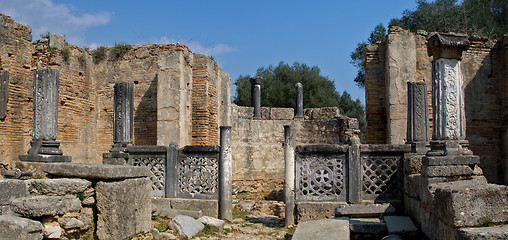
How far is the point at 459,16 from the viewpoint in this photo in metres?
18.3

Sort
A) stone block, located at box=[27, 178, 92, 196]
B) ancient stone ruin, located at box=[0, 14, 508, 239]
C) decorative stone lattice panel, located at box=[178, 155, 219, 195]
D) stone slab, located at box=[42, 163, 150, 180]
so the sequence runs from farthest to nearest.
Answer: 1. decorative stone lattice panel, located at box=[178, 155, 219, 195]
2. stone slab, located at box=[42, 163, 150, 180]
3. ancient stone ruin, located at box=[0, 14, 508, 239]
4. stone block, located at box=[27, 178, 92, 196]

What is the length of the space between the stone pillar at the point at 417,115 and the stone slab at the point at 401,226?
198 cm

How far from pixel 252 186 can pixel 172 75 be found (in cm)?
550

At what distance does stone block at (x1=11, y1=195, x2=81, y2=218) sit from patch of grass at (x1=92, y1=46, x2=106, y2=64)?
30.9 feet

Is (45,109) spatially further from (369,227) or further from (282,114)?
(282,114)

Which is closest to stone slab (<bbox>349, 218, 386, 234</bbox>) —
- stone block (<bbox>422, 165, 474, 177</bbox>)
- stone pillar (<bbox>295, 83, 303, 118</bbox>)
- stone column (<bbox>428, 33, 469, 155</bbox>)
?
stone block (<bbox>422, 165, 474, 177</bbox>)

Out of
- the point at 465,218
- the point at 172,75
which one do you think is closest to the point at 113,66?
the point at 172,75

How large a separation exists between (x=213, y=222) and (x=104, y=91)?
24.7 ft

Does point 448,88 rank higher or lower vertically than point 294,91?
→ lower

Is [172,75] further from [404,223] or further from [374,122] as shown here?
[404,223]

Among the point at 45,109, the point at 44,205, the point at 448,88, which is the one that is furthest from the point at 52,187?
the point at 448,88

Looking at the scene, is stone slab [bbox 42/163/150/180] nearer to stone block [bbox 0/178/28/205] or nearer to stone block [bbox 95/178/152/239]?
stone block [bbox 95/178/152/239]

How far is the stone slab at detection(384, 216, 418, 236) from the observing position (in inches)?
221

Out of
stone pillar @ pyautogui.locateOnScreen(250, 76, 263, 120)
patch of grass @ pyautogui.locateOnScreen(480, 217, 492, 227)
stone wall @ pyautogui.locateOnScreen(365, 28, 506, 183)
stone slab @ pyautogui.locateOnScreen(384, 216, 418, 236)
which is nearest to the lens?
patch of grass @ pyautogui.locateOnScreen(480, 217, 492, 227)
